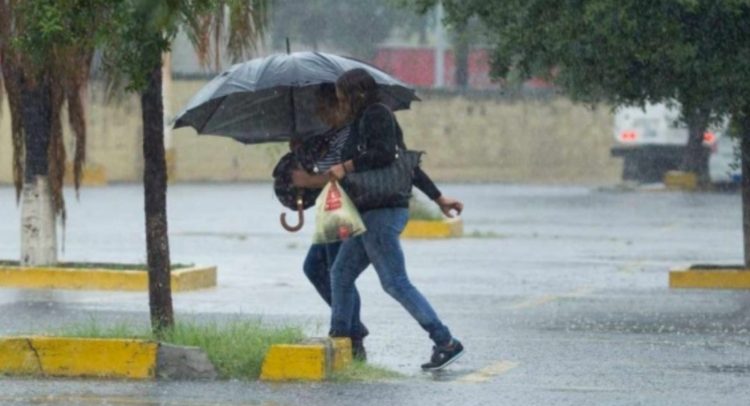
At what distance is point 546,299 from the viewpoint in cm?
1673

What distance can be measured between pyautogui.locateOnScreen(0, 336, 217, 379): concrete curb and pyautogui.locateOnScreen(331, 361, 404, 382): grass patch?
73 centimetres

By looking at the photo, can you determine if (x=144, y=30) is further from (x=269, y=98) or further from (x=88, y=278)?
(x=88, y=278)

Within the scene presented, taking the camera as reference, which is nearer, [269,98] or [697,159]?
A: [269,98]

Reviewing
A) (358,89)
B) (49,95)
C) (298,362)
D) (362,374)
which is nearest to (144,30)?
(358,89)

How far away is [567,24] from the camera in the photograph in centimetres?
1584

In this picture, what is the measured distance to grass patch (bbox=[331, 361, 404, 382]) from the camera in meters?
10.6

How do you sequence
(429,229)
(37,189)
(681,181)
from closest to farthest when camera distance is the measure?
(37,189) < (429,229) < (681,181)

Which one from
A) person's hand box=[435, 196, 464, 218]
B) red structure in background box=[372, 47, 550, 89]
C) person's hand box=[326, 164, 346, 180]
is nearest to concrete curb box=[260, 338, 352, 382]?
person's hand box=[326, 164, 346, 180]

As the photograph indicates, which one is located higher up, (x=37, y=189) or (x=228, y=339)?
(x=37, y=189)

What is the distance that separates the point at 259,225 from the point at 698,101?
13.0m

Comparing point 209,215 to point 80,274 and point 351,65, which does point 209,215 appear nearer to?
point 80,274

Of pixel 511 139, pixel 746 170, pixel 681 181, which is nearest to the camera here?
pixel 746 170

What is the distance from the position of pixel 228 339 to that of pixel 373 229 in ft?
3.56

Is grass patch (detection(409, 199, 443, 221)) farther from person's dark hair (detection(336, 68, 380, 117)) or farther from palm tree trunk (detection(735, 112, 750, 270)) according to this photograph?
person's dark hair (detection(336, 68, 380, 117))
